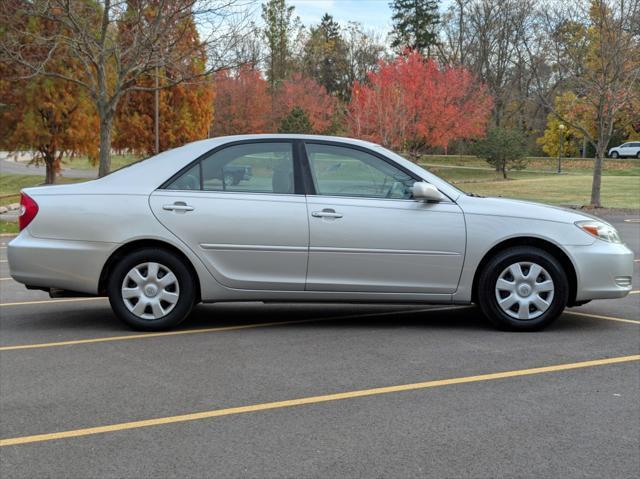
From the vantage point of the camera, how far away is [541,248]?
6707 mm

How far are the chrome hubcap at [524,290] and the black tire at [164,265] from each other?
2591mm

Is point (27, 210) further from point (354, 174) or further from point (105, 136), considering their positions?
point (105, 136)

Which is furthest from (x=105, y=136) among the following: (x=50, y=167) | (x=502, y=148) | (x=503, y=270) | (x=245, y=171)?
(x=502, y=148)

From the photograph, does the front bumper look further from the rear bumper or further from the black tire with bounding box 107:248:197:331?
the rear bumper

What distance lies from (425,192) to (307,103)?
173 ft

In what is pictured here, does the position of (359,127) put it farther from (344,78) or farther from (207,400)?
(344,78)

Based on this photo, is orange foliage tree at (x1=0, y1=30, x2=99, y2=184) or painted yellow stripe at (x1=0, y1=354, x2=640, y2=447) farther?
orange foliage tree at (x1=0, y1=30, x2=99, y2=184)

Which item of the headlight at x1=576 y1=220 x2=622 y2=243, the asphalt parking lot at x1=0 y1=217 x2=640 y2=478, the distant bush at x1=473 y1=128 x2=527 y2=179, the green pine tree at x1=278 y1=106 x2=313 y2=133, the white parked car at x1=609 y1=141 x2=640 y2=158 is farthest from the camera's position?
the white parked car at x1=609 y1=141 x2=640 y2=158

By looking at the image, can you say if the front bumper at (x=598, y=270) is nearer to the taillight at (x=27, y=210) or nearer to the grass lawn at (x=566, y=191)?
the taillight at (x=27, y=210)

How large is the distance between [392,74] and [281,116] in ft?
58.8

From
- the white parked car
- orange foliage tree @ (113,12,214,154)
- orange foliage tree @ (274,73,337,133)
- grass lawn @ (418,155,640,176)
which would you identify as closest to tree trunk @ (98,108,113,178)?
orange foliage tree @ (113,12,214,154)

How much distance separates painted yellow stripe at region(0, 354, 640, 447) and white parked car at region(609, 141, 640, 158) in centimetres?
6081

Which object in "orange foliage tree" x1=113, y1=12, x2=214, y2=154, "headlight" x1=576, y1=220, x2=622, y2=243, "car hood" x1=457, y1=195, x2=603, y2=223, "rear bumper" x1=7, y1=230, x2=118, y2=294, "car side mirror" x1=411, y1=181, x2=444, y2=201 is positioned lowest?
"rear bumper" x1=7, y1=230, x2=118, y2=294

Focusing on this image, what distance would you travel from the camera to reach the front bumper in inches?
261
